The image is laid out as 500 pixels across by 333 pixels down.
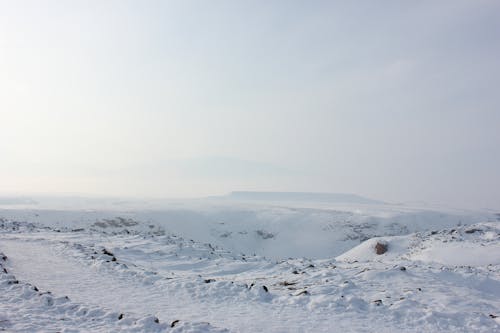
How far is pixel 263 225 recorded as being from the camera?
55.3m

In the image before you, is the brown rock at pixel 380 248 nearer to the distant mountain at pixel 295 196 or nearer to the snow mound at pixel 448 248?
the snow mound at pixel 448 248

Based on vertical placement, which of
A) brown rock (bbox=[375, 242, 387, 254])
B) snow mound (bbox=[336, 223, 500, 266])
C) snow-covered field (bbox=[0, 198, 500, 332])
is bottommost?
brown rock (bbox=[375, 242, 387, 254])

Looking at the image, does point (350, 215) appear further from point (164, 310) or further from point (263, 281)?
point (164, 310)

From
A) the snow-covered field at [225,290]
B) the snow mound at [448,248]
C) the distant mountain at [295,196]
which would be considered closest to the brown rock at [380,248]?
the snow mound at [448,248]

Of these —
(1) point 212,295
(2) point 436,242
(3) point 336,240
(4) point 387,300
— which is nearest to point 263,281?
(1) point 212,295

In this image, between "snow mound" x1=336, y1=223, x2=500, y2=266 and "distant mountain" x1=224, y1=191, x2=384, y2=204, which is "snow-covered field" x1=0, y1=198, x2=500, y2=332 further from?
"distant mountain" x1=224, y1=191, x2=384, y2=204

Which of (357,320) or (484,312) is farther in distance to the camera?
(484,312)

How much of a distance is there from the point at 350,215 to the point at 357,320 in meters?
53.9

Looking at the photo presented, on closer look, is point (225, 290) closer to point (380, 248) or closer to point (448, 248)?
point (448, 248)

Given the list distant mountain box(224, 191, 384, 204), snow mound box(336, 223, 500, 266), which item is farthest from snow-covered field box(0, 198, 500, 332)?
distant mountain box(224, 191, 384, 204)

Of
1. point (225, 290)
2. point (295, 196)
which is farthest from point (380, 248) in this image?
point (295, 196)

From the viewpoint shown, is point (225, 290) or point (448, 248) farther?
point (448, 248)

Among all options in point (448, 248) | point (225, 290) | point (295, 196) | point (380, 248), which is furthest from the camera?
point (295, 196)

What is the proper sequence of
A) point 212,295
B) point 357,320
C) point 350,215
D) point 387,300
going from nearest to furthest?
point 357,320, point 387,300, point 212,295, point 350,215
